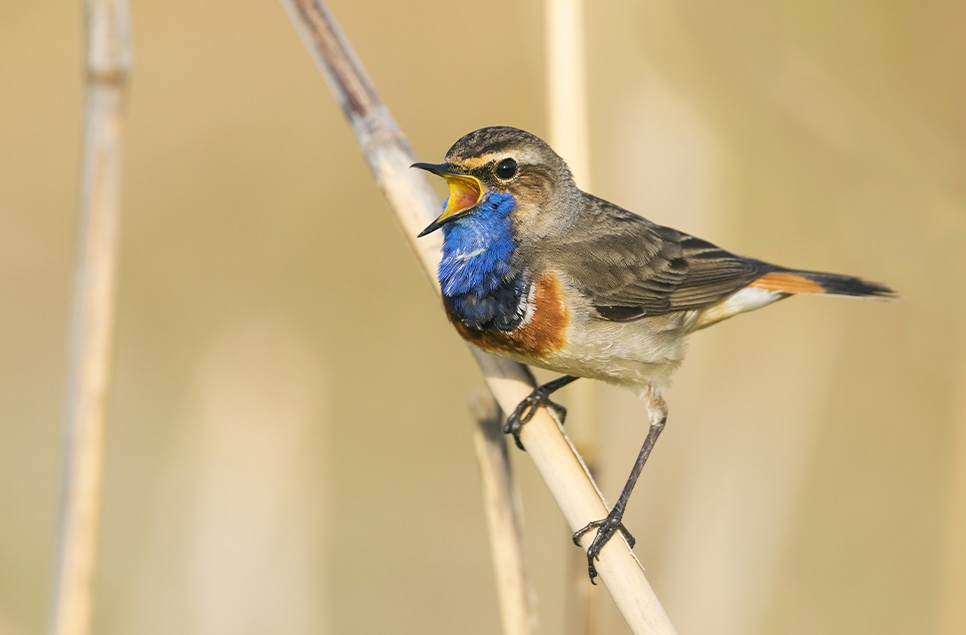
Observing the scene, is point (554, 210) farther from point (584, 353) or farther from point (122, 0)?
point (122, 0)

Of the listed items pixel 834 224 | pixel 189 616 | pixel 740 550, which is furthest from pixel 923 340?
→ pixel 189 616

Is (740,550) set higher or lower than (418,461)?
lower

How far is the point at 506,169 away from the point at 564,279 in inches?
17.1

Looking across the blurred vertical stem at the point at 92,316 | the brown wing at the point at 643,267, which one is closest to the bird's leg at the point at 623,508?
the brown wing at the point at 643,267

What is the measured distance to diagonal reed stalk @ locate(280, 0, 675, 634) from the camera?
2.69 metres

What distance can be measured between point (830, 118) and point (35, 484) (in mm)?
4736

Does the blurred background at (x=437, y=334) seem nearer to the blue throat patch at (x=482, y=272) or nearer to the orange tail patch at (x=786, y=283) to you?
the orange tail patch at (x=786, y=283)

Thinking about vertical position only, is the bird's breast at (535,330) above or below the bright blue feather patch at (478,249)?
below

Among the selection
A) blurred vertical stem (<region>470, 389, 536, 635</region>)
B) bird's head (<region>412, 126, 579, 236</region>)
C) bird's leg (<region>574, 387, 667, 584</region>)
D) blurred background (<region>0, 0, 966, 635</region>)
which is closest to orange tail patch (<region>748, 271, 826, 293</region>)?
blurred background (<region>0, 0, 966, 635</region>)

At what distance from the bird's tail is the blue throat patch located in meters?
1.19

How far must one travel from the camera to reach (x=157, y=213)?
6.44m

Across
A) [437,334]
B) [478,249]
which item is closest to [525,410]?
[478,249]

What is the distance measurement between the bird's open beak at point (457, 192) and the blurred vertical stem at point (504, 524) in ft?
2.17

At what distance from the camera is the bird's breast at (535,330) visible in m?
3.23
